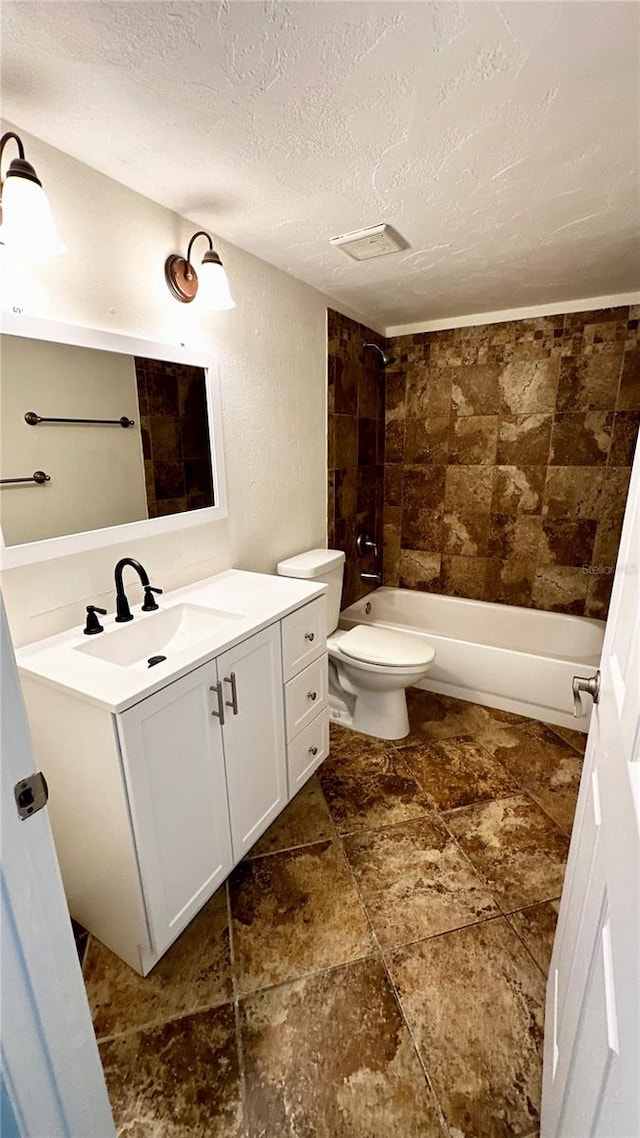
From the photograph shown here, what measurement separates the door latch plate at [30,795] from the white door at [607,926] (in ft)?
2.40

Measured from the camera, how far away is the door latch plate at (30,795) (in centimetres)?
62

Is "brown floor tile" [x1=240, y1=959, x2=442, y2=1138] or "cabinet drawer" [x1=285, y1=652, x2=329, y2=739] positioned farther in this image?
"cabinet drawer" [x1=285, y1=652, x2=329, y2=739]

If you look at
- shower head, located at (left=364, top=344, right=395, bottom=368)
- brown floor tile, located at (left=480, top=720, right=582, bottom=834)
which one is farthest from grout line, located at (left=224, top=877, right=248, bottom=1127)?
shower head, located at (left=364, top=344, right=395, bottom=368)

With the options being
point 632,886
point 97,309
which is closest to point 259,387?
point 97,309

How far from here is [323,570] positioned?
225cm

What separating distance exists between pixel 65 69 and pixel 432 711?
270 cm

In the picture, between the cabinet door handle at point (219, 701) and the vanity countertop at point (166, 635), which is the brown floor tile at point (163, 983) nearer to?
the cabinet door handle at point (219, 701)

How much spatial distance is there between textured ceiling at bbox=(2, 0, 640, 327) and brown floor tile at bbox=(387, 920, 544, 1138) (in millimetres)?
2193

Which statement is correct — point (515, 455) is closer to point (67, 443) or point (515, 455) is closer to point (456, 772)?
point (456, 772)

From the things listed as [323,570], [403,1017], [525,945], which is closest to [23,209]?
[323,570]

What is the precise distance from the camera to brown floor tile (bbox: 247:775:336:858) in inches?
67.4

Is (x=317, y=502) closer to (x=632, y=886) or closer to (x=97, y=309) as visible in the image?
(x=97, y=309)

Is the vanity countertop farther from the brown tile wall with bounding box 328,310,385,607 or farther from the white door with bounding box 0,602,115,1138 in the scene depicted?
the brown tile wall with bounding box 328,310,385,607

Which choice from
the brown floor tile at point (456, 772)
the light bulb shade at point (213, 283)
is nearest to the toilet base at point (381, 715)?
the brown floor tile at point (456, 772)
